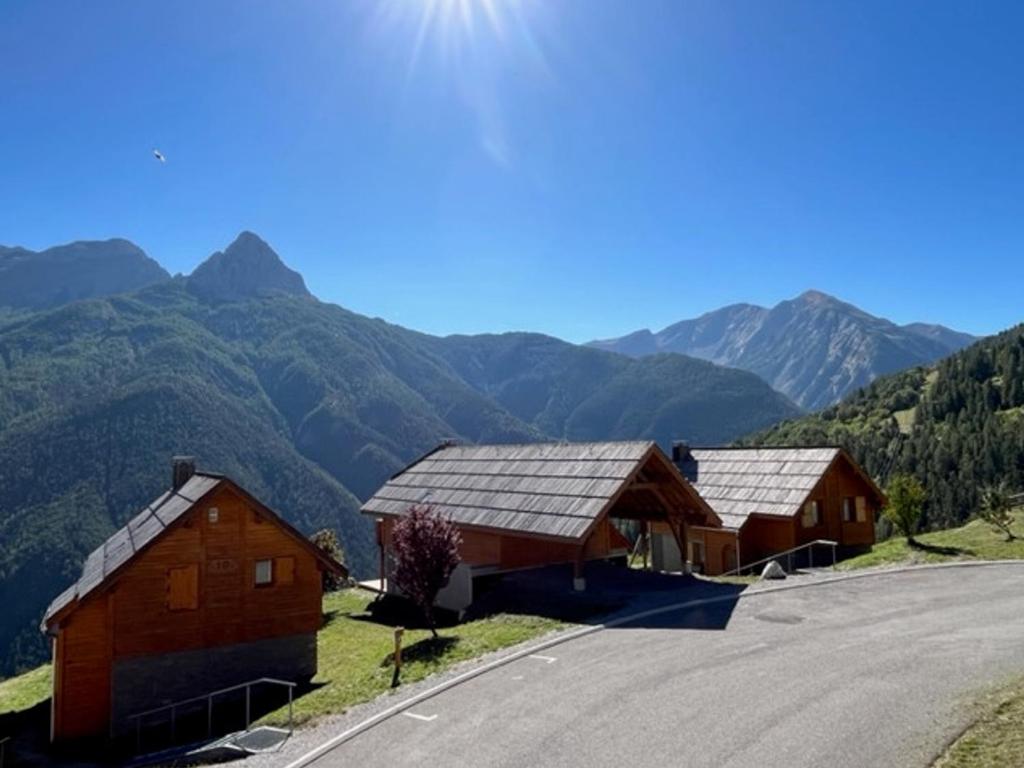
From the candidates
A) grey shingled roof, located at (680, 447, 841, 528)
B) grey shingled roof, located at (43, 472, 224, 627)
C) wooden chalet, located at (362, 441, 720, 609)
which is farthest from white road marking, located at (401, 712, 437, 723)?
grey shingled roof, located at (680, 447, 841, 528)

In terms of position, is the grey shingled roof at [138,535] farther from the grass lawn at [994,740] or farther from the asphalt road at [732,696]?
the grass lawn at [994,740]

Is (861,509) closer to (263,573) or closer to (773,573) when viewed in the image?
(773,573)

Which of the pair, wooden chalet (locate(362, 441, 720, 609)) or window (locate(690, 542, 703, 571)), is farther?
window (locate(690, 542, 703, 571))

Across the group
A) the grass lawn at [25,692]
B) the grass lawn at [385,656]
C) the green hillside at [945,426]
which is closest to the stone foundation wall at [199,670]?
the grass lawn at [385,656]

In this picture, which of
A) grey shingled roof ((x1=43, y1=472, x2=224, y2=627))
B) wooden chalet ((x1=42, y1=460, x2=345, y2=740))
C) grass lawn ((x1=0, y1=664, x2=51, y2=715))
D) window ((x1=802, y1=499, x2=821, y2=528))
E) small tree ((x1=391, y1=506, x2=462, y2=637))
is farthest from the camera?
window ((x1=802, y1=499, x2=821, y2=528))

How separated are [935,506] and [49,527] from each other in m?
167

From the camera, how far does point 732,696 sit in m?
13.8

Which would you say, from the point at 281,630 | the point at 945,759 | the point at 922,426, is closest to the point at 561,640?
the point at 945,759

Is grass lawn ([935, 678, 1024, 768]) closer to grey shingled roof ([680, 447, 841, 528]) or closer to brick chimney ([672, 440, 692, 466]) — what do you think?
grey shingled roof ([680, 447, 841, 528])

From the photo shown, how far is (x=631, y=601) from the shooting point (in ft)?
75.5

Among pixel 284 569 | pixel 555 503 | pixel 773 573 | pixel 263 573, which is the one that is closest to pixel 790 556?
pixel 773 573

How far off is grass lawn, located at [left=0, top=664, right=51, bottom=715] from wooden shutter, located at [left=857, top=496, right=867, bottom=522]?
38419 millimetres

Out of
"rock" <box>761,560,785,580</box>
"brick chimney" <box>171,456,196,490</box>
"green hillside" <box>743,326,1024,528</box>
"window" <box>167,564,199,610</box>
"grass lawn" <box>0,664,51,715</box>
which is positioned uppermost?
"green hillside" <box>743,326,1024,528</box>

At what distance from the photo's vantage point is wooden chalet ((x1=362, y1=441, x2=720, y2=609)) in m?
26.1
